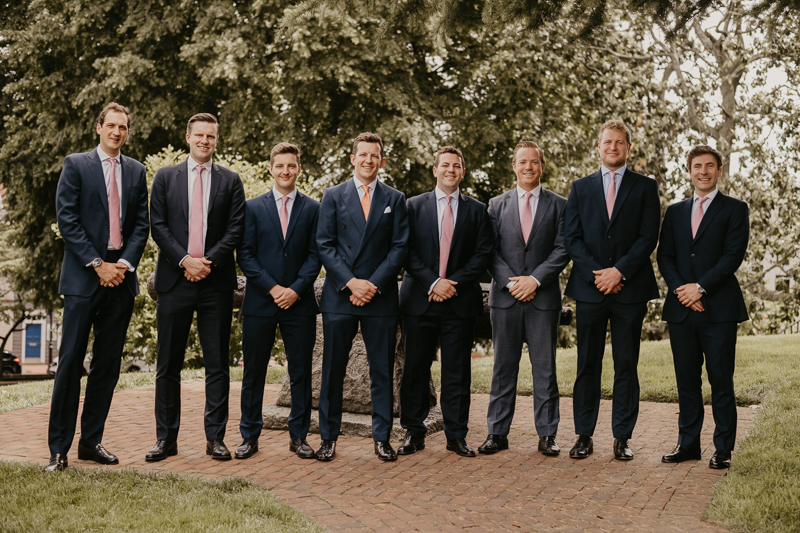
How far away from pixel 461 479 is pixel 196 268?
2.55 metres

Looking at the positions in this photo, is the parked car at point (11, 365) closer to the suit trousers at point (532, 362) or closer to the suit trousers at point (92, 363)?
the suit trousers at point (92, 363)

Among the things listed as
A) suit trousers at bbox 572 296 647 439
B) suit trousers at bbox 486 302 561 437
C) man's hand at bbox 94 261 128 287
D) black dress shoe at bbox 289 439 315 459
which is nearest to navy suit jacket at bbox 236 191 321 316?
man's hand at bbox 94 261 128 287

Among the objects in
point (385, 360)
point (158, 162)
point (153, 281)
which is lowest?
point (385, 360)

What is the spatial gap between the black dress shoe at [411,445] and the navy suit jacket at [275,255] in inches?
52.2

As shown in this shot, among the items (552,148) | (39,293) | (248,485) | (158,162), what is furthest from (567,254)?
(39,293)

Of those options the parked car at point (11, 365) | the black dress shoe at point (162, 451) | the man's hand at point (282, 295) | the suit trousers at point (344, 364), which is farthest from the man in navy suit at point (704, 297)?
the parked car at point (11, 365)

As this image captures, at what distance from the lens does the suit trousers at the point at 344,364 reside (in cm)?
625

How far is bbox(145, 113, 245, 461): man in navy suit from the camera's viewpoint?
605 centimetres

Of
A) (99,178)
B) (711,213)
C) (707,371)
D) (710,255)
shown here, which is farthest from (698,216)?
(99,178)

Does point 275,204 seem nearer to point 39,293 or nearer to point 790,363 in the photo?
point 790,363

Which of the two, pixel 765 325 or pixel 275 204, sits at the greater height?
pixel 275 204

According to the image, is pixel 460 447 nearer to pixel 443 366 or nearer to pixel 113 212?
pixel 443 366

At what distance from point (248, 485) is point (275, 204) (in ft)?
7.72

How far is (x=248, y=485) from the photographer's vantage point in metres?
5.14
